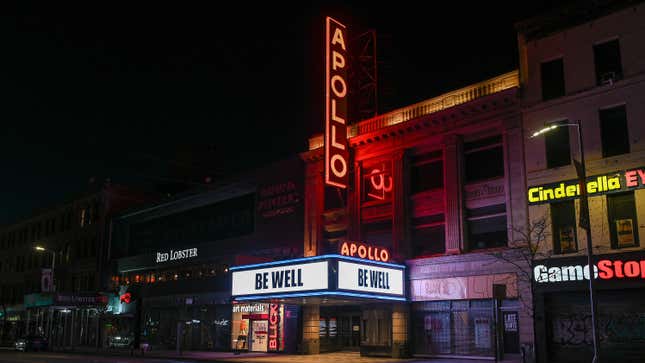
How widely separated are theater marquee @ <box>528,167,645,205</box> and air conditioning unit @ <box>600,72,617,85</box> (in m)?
4.19

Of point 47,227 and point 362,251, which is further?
point 47,227

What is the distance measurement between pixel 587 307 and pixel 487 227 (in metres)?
6.22

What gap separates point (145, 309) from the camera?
52.8 m

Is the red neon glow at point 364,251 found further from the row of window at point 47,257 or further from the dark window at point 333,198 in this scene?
the row of window at point 47,257

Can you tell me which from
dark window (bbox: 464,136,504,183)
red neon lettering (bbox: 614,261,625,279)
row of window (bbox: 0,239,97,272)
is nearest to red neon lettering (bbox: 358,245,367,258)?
dark window (bbox: 464,136,504,183)

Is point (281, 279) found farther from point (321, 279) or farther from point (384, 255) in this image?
point (384, 255)

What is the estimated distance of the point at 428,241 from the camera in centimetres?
3356

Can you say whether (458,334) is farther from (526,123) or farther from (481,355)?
(526,123)

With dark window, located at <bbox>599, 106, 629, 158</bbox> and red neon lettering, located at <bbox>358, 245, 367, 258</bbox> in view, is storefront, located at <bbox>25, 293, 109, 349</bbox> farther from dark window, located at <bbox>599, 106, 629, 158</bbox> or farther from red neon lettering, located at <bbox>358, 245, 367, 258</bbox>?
dark window, located at <bbox>599, 106, 629, 158</bbox>

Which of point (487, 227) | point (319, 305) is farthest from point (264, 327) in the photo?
point (487, 227)

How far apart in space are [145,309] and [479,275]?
32826 millimetres

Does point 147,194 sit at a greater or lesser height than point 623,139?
greater

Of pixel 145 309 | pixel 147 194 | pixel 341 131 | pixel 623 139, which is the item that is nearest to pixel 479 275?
pixel 623 139

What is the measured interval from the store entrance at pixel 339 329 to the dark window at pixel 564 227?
14.7 m
